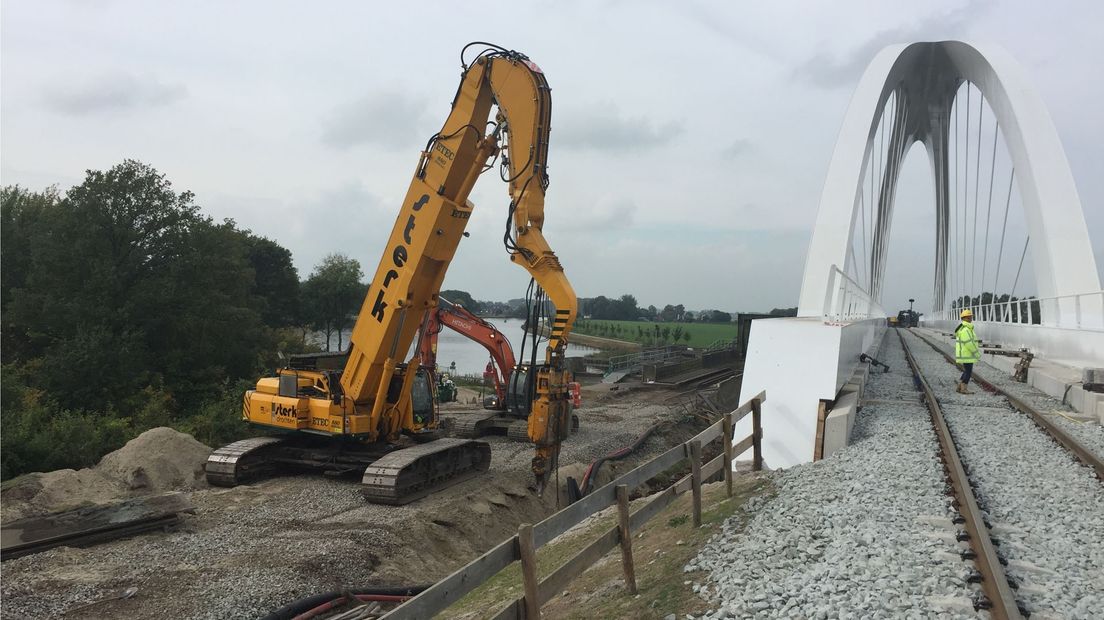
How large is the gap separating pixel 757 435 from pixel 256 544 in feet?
19.3

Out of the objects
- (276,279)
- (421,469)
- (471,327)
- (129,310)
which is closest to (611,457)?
(471,327)

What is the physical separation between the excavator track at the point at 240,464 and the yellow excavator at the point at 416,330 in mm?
21

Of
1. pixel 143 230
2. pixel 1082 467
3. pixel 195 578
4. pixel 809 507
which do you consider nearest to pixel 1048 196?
pixel 1082 467

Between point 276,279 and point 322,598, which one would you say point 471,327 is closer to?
point 322,598

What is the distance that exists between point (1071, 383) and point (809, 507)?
889cm

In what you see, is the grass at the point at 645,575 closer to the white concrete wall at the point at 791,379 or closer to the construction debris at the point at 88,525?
the white concrete wall at the point at 791,379

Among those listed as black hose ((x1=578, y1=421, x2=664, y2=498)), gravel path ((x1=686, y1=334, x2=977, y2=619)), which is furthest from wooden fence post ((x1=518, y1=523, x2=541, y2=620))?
black hose ((x1=578, y1=421, x2=664, y2=498))

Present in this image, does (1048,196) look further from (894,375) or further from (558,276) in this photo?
(558,276)

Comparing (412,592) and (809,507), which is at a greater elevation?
(809,507)

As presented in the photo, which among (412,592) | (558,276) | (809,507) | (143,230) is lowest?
(412,592)

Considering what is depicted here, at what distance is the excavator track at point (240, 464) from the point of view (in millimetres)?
10680

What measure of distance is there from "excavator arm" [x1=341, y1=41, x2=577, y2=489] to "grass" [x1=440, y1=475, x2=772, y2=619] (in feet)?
7.13

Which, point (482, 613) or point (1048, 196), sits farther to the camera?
point (1048, 196)

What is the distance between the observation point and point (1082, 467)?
279 inches
